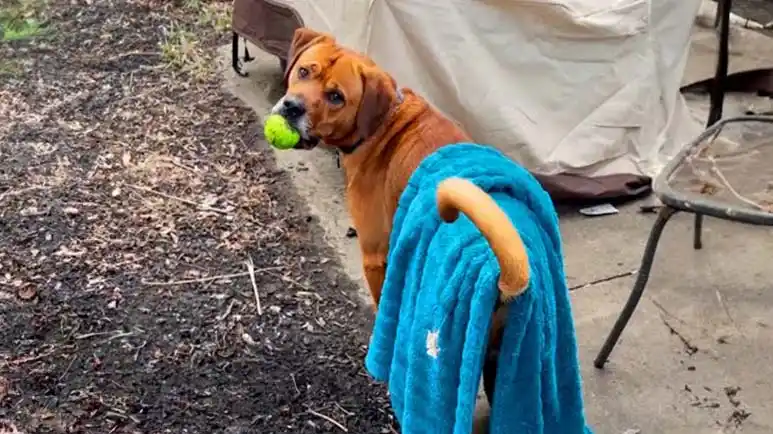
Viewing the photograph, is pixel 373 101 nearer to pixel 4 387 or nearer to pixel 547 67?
pixel 547 67

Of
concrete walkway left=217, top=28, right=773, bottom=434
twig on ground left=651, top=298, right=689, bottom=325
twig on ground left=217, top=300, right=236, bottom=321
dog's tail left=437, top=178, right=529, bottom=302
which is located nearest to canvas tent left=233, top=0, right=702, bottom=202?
concrete walkway left=217, top=28, right=773, bottom=434

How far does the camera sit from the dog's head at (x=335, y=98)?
2.06 metres

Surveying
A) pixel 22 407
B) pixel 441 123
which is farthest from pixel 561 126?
pixel 22 407

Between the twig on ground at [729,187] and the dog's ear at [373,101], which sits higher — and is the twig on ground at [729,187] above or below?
below

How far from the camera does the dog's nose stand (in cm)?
205

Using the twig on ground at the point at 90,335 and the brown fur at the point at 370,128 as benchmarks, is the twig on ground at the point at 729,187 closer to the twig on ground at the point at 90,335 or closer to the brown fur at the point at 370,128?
the brown fur at the point at 370,128

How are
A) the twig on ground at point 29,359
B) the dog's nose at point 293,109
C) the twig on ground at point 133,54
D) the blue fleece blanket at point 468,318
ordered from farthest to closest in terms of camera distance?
the twig on ground at point 133,54
the twig on ground at point 29,359
the dog's nose at point 293,109
the blue fleece blanket at point 468,318

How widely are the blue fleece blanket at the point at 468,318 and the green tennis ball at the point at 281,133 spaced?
312 millimetres

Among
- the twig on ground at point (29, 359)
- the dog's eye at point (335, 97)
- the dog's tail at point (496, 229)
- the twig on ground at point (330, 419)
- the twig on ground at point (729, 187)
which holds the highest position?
the dog's tail at point (496, 229)

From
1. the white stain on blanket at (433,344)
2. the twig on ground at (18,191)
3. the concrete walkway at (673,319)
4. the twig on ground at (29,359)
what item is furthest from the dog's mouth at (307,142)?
the twig on ground at (18,191)

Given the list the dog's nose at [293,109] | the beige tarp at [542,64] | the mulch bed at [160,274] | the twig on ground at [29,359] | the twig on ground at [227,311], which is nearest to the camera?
the dog's nose at [293,109]

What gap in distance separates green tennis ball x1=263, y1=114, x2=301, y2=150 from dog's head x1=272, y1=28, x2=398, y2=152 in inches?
0.4

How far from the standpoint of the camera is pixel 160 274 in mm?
2943

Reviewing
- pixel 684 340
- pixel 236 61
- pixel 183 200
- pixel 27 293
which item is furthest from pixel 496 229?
pixel 236 61
